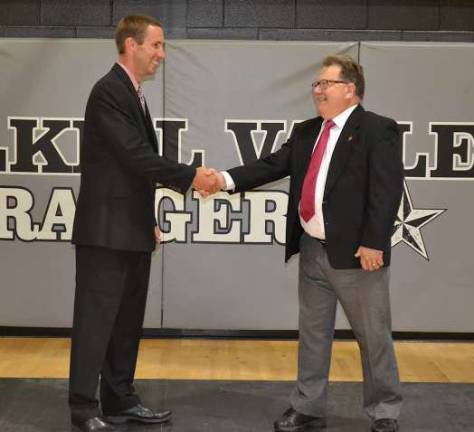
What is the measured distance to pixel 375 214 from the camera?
10.2 feet

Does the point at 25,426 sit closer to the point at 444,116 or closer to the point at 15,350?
the point at 15,350

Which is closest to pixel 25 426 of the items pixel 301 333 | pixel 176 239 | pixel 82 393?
pixel 82 393

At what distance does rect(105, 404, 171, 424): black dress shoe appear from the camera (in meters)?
3.38

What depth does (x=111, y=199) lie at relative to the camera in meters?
3.16

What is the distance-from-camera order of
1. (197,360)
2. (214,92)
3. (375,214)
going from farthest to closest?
(214,92)
(197,360)
(375,214)

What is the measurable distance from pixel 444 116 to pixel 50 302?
9.32ft

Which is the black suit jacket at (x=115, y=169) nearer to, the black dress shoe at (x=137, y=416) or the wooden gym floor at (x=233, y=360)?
the black dress shoe at (x=137, y=416)

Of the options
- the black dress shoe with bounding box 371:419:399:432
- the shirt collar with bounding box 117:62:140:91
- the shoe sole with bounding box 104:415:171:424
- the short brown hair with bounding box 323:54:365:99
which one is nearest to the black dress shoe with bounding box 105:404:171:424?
the shoe sole with bounding box 104:415:171:424

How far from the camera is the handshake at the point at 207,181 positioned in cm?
338

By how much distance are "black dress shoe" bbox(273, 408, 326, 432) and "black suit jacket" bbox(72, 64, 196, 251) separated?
3.17 ft

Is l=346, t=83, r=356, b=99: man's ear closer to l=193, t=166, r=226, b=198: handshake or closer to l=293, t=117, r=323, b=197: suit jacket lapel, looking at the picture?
l=293, t=117, r=323, b=197: suit jacket lapel

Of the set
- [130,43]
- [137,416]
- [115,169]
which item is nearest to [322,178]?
[115,169]

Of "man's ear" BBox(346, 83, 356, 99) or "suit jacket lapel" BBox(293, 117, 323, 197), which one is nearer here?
"man's ear" BBox(346, 83, 356, 99)

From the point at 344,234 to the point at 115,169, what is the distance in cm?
97
